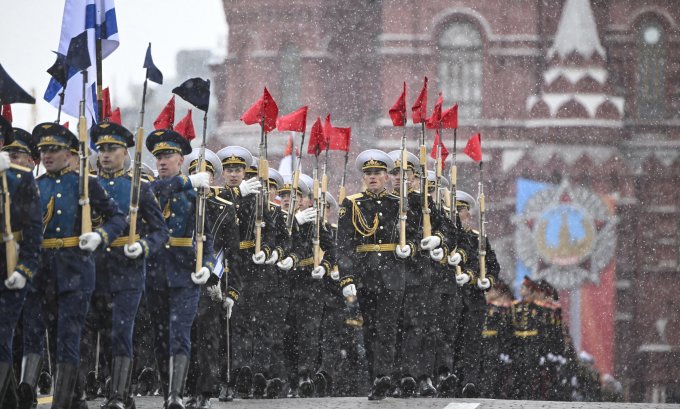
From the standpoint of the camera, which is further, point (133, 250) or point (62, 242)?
point (133, 250)

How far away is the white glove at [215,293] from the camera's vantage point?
998cm

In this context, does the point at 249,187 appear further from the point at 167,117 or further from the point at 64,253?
the point at 64,253

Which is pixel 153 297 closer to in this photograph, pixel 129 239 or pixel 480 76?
pixel 129 239

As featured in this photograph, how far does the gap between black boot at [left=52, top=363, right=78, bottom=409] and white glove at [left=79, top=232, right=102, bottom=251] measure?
672 mm

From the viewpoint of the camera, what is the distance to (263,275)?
11969 mm

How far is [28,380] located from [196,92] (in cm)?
251

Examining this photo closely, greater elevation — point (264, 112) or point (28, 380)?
point (264, 112)

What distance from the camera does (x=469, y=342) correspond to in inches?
544

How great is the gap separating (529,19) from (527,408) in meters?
31.3

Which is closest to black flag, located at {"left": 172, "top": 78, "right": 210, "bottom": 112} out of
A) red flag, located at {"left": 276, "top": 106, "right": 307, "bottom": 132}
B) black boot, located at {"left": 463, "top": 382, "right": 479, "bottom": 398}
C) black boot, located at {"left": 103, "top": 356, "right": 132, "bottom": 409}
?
black boot, located at {"left": 103, "top": 356, "right": 132, "bottom": 409}

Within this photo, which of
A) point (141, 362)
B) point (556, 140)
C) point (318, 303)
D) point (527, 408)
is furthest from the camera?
point (556, 140)

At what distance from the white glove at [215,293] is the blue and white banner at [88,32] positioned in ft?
5.75

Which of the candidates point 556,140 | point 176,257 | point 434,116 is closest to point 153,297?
point 176,257

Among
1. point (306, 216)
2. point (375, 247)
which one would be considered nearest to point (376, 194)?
point (375, 247)
